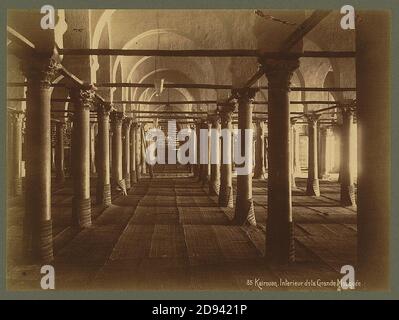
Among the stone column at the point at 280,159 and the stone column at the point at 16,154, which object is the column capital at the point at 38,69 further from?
the stone column at the point at 16,154

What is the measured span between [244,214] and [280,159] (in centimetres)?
523

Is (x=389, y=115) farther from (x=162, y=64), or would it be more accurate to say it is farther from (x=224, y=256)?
(x=162, y=64)

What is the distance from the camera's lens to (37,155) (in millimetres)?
9320

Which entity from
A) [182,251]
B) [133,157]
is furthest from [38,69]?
[133,157]

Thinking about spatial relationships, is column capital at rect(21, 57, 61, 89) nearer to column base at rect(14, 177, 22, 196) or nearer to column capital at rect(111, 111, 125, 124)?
column base at rect(14, 177, 22, 196)

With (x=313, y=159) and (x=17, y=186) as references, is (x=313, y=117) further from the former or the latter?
(x=17, y=186)

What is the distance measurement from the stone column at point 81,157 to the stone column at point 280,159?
6095mm

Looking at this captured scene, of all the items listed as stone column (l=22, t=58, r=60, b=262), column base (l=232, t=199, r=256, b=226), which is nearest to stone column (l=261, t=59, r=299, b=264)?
stone column (l=22, t=58, r=60, b=262)

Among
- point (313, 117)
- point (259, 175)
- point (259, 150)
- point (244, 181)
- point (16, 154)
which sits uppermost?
point (313, 117)

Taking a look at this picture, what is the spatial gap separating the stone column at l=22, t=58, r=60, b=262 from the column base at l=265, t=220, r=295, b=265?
451cm

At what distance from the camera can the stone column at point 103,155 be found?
18656mm

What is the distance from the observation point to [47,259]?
9.61 metres

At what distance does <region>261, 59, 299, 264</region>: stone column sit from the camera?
9.46m

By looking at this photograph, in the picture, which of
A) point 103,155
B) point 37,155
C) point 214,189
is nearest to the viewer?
point 37,155
